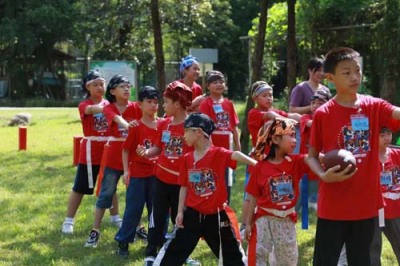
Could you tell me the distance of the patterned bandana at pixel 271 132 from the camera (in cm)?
495

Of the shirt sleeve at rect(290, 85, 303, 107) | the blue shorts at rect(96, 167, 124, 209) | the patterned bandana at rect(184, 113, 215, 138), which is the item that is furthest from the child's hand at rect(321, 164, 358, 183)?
the shirt sleeve at rect(290, 85, 303, 107)

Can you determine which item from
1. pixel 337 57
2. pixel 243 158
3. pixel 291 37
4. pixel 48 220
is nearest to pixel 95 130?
pixel 48 220

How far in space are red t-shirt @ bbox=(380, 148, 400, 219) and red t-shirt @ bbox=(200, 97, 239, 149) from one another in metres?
2.36

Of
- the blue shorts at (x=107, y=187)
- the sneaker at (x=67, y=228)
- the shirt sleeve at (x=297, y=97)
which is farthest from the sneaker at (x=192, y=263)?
the shirt sleeve at (x=297, y=97)

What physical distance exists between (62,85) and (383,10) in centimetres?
2864

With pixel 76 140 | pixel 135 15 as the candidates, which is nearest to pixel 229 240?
pixel 76 140

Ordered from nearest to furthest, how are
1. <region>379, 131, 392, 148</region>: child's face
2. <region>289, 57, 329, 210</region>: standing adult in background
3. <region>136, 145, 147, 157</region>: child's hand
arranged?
<region>379, 131, 392, 148</region>: child's face
<region>136, 145, 147, 157</region>: child's hand
<region>289, 57, 329, 210</region>: standing adult in background

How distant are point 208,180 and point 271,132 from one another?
636 millimetres

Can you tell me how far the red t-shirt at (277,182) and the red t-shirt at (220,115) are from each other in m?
2.34

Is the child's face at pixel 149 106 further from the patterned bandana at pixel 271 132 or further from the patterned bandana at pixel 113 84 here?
Result: the patterned bandana at pixel 271 132

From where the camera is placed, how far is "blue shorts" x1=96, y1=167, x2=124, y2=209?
6930 millimetres

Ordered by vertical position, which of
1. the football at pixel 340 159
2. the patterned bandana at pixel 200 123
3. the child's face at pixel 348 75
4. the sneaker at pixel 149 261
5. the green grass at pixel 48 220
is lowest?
the green grass at pixel 48 220

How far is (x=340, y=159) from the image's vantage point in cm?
Answer: 400

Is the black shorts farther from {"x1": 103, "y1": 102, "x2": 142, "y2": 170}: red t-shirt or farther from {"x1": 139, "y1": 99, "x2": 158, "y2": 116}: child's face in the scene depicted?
{"x1": 139, "y1": 99, "x2": 158, "y2": 116}: child's face
